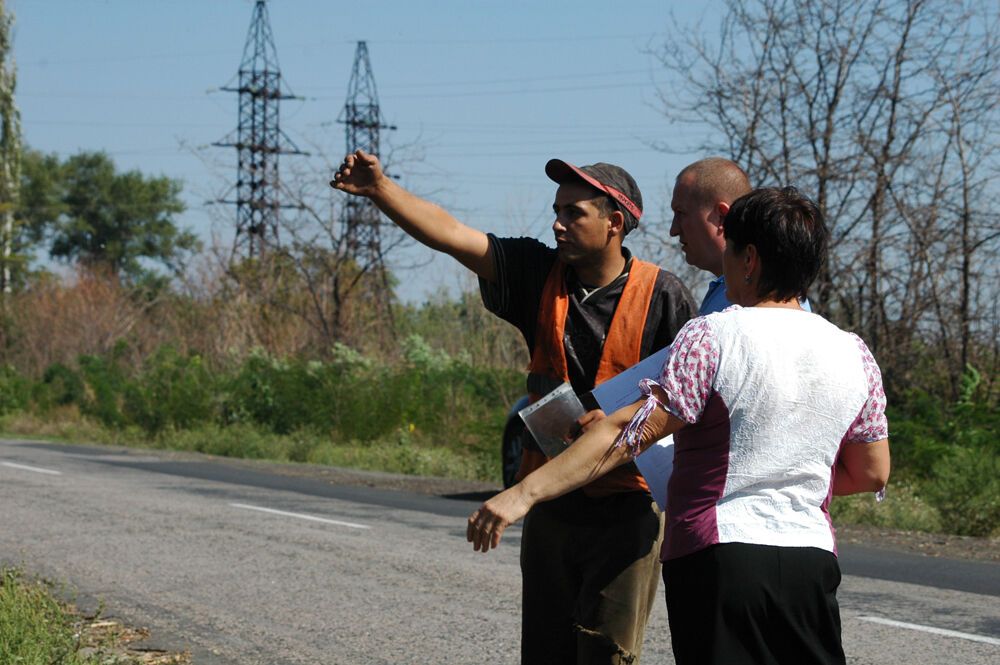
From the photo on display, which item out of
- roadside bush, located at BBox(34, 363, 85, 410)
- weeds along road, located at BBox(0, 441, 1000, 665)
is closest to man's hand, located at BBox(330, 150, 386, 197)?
weeds along road, located at BBox(0, 441, 1000, 665)

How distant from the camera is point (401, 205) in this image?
12.3ft

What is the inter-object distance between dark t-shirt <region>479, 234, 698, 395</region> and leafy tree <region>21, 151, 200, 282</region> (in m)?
77.7

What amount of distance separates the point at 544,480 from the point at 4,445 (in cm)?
2228

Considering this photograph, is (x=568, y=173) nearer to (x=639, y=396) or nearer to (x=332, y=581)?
(x=639, y=396)

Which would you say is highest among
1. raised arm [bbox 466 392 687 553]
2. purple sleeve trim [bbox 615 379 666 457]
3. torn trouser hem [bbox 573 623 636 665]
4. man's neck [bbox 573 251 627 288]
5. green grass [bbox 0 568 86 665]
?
man's neck [bbox 573 251 627 288]

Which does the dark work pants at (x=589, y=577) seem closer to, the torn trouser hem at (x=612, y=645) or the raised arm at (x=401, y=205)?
the torn trouser hem at (x=612, y=645)

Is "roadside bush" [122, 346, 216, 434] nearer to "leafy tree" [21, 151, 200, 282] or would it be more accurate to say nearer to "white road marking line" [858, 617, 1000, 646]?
"white road marking line" [858, 617, 1000, 646]

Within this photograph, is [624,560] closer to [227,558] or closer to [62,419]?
[227,558]

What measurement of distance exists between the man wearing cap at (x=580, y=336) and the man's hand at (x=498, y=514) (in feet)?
2.32

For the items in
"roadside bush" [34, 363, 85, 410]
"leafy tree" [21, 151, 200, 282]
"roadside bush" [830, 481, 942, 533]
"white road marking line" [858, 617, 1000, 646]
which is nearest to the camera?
"white road marking line" [858, 617, 1000, 646]

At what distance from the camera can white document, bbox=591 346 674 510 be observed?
3.36 metres

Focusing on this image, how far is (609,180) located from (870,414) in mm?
1132

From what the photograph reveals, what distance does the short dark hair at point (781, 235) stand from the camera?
299cm

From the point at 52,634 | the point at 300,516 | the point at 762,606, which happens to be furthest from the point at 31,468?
the point at 762,606
